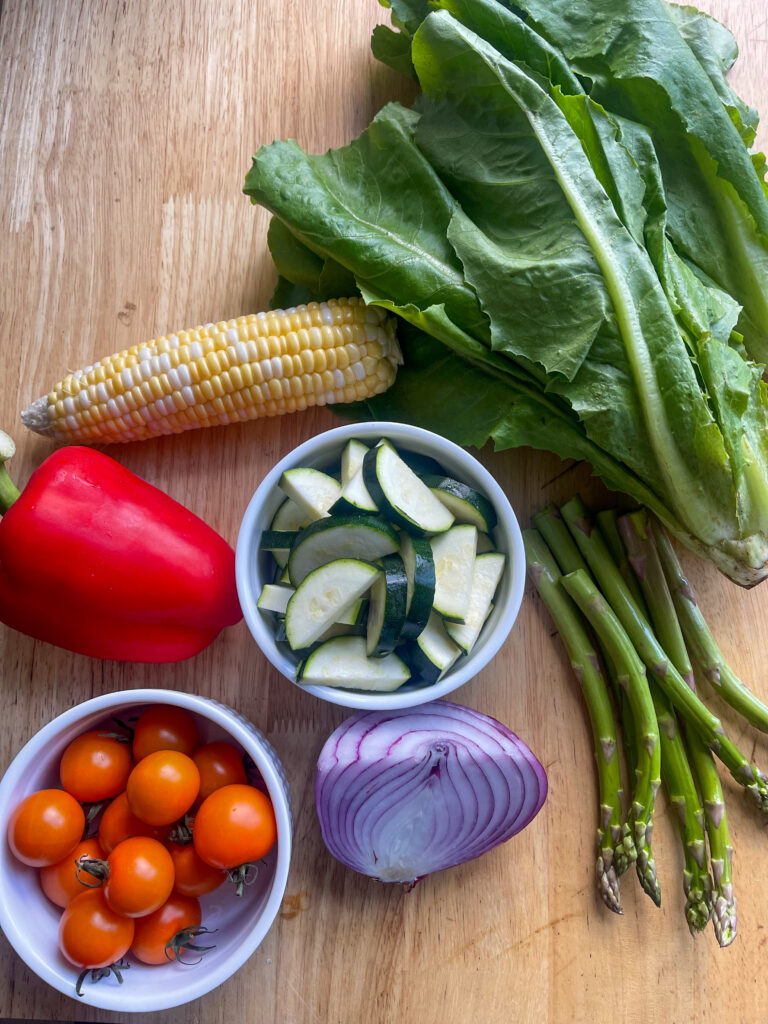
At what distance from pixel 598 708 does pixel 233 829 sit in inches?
28.5

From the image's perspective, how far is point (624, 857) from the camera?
141cm

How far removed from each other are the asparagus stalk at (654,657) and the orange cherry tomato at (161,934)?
961 mm

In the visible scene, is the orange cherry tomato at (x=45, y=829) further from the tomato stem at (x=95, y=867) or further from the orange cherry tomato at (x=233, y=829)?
the orange cherry tomato at (x=233, y=829)

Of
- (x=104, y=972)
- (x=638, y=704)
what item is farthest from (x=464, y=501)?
(x=104, y=972)

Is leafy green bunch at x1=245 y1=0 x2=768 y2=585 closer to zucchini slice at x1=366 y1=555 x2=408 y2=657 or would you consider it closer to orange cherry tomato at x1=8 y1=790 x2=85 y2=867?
zucchini slice at x1=366 y1=555 x2=408 y2=657

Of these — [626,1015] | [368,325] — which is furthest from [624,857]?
[368,325]

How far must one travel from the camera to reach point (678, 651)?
4.94ft

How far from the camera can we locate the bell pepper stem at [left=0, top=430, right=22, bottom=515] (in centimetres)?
144

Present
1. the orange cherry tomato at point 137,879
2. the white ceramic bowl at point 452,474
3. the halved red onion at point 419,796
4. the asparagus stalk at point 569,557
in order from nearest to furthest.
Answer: the orange cherry tomato at point 137,879 < the white ceramic bowl at point 452,474 < the halved red onion at point 419,796 < the asparagus stalk at point 569,557

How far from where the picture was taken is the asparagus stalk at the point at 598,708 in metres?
1.43

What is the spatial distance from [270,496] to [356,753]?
0.50 m

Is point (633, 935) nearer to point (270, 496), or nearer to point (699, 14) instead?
point (270, 496)

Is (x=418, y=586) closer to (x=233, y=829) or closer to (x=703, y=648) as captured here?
(x=233, y=829)

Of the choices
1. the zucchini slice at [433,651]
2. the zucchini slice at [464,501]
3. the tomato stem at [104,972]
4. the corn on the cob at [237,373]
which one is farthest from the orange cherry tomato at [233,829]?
the corn on the cob at [237,373]
